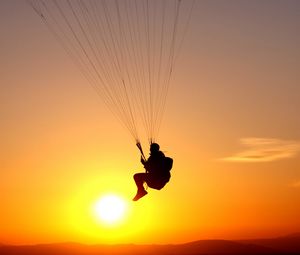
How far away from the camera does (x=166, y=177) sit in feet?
85.8

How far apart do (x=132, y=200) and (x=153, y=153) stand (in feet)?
9.14

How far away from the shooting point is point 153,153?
25.9 meters

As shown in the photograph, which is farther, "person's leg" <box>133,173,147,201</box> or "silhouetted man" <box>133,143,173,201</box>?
"person's leg" <box>133,173,147,201</box>

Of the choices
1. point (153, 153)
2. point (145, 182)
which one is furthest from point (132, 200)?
point (153, 153)

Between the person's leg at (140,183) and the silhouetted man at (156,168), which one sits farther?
the person's leg at (140,183)

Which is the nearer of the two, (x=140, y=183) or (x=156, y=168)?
(x=156, y=168)

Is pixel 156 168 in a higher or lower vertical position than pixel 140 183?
lower

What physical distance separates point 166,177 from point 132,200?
2215 mm

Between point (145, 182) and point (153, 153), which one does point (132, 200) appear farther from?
point (153, 153)

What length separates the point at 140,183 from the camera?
26984 mm

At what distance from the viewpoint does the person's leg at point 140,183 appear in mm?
26784

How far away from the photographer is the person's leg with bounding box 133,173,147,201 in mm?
26784
